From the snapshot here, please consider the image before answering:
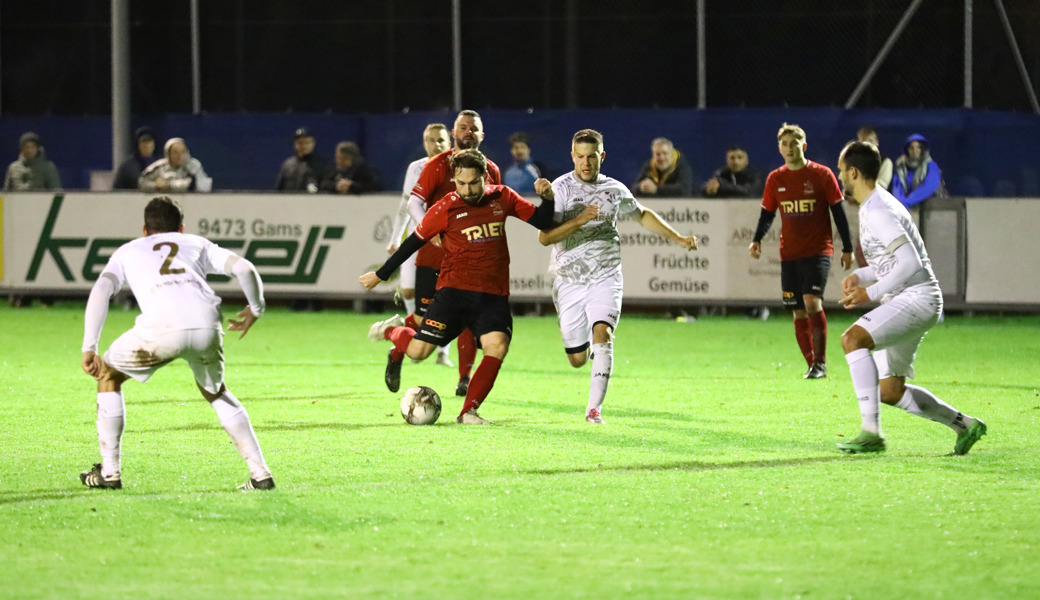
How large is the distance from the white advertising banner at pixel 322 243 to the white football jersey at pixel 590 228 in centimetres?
778

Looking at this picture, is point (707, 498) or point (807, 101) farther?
point (807, 101)

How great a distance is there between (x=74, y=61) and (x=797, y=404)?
48.2 ft

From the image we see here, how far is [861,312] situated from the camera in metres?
18.8

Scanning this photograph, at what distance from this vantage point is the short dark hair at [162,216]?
25.1 feet

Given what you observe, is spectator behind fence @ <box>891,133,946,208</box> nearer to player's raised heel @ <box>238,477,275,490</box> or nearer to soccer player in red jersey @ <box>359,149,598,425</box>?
Answer: soccer player in red jersey @ <box>359,149,598,425</box>

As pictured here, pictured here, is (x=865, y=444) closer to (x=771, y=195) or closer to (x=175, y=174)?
(x=771, y=195)

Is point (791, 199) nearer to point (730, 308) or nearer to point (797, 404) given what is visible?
→ point (797, 404)

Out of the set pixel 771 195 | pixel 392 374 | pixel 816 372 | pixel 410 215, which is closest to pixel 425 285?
pixel 410 215

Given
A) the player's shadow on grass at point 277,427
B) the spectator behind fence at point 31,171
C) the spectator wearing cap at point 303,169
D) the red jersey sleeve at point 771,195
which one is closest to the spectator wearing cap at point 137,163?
the spectator behind fence at point 31,171

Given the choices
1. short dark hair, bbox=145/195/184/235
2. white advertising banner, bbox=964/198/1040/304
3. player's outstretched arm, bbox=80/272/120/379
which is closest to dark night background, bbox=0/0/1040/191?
white advertising banner, bbox=964/198/1040/304

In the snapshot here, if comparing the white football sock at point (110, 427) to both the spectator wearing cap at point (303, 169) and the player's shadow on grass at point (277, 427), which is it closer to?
the player's shadow on grass at point (277, 427)

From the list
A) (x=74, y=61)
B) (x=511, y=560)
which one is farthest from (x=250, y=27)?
(x=511, y=560)

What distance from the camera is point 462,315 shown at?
1033 centimetres

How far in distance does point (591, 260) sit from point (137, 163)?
11041 millimetres
